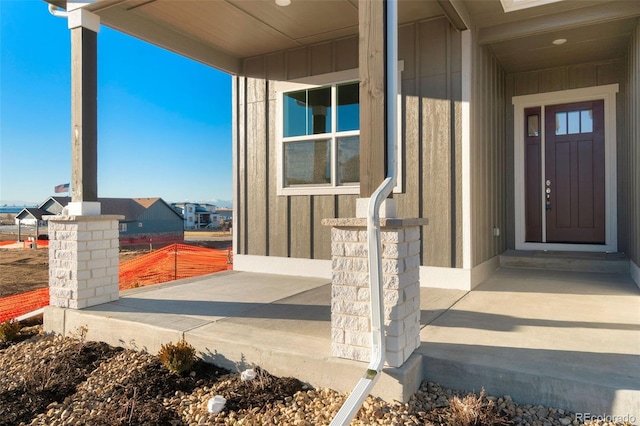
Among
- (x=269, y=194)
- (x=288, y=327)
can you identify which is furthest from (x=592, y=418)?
(x=269, y=194)

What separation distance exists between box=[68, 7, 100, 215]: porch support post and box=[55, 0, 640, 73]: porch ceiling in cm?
25

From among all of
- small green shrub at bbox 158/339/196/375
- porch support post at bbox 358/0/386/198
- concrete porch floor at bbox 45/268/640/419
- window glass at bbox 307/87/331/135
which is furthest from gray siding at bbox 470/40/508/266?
small green shrub at bbox 158/339/196/375

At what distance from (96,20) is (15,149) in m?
34.6

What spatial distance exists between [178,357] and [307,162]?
309 cm

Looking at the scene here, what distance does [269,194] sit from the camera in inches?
212

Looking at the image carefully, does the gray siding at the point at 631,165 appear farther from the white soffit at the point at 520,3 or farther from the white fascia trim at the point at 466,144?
the white fascia trim at the point at 466,144

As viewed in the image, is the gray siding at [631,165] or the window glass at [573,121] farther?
the window glass at [573,121]

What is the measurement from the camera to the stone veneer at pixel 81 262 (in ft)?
11.3

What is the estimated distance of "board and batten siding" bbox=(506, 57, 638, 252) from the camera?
4723 mm

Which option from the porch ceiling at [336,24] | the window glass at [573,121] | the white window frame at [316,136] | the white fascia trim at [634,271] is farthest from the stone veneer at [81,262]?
the window glass at [573,121]

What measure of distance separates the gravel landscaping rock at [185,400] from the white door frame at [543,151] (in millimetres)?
4309

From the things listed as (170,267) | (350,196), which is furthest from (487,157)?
(170,267)

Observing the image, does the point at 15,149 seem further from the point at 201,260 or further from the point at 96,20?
the point at 96,20

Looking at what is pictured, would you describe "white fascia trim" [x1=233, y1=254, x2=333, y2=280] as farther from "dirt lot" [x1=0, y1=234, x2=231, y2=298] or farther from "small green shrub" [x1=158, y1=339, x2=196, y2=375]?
"dirt lot" [x1=0, y1=234, x2=231, y2=298]
